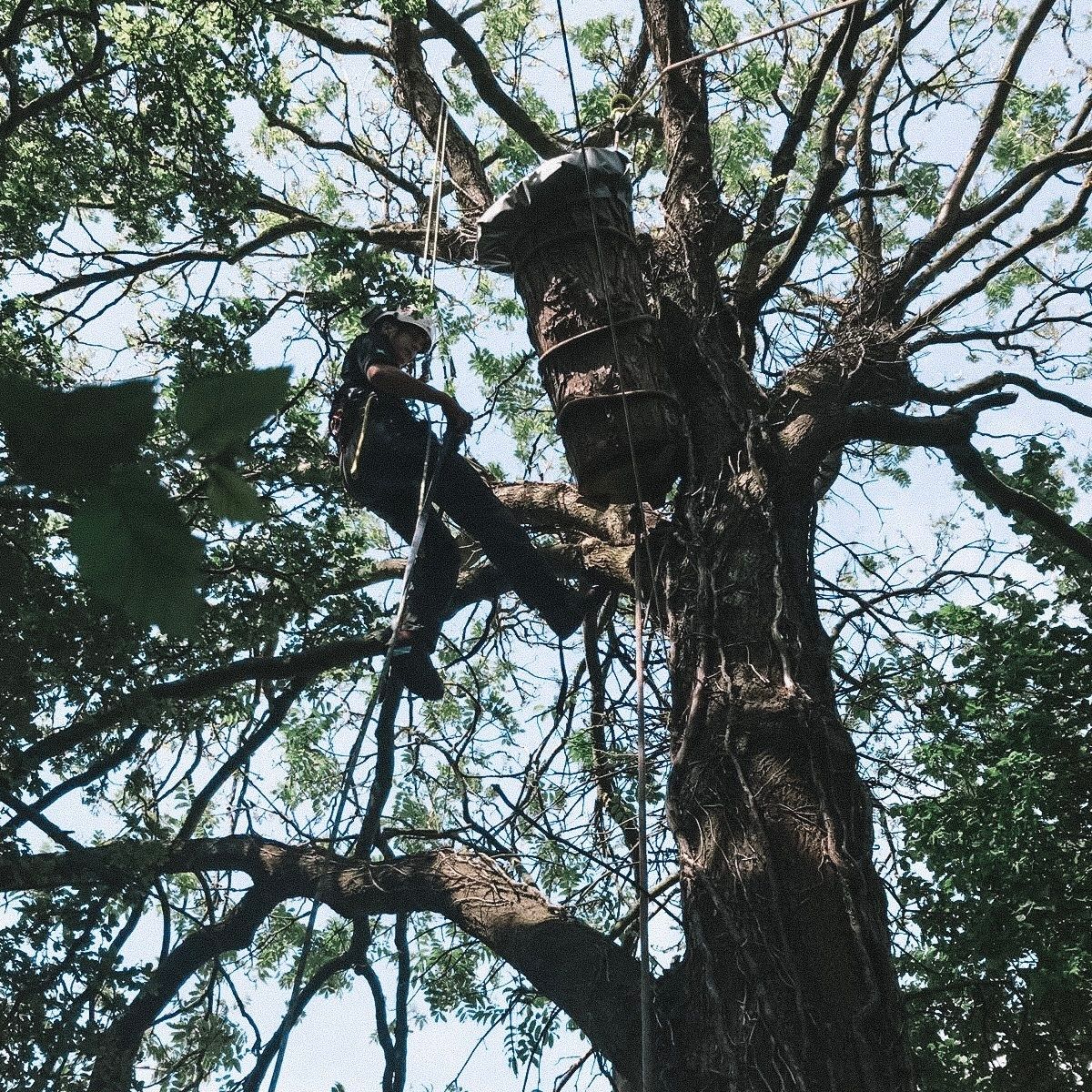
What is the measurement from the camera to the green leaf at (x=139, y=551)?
1.70 feet

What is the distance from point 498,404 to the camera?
23.5 ft

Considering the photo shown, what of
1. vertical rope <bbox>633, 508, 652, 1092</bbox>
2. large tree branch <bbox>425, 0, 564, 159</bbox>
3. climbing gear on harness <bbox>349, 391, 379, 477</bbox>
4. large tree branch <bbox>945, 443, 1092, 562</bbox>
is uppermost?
large tree branch <bbox>425, 0, 564, 159</bbox>

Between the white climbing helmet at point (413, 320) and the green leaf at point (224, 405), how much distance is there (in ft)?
12.5

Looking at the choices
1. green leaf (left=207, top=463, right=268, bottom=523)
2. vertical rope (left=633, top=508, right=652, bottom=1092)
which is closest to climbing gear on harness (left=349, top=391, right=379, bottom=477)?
vertical rope (left=633, top=508, right=652, bottom=1092)

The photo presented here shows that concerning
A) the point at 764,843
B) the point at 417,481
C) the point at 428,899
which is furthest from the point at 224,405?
the point at 417,481

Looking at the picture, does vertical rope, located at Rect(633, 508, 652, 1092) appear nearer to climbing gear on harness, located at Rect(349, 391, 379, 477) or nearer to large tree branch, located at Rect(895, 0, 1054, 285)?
climbing gear on harness, located at Rect(349, 391, 379, 477)

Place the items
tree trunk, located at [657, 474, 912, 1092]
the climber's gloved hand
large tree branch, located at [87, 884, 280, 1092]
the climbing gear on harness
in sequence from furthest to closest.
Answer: the climber's gloved hand, the climbing gear on harness, large tree branch, located at [87, 884, 280, 1092], tree trunk, located at [657, 474, 912, 1092]

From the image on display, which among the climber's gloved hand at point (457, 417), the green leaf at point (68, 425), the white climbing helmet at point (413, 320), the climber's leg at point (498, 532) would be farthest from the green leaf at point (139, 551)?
the climber's leg at point (498, 532)

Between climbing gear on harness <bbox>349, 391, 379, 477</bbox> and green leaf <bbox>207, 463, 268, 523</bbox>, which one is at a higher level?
climbing gear on harness <bbox>349, 391, 379, 477</bbox>

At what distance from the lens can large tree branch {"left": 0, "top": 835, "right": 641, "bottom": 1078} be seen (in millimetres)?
3336

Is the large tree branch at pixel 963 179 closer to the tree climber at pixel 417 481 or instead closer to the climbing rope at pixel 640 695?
the climbing rope at pixel 640 695

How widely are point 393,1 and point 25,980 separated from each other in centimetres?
420

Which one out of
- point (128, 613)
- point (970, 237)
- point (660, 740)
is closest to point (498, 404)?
point (970, 237)

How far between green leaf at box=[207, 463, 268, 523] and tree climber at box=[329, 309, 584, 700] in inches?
143
